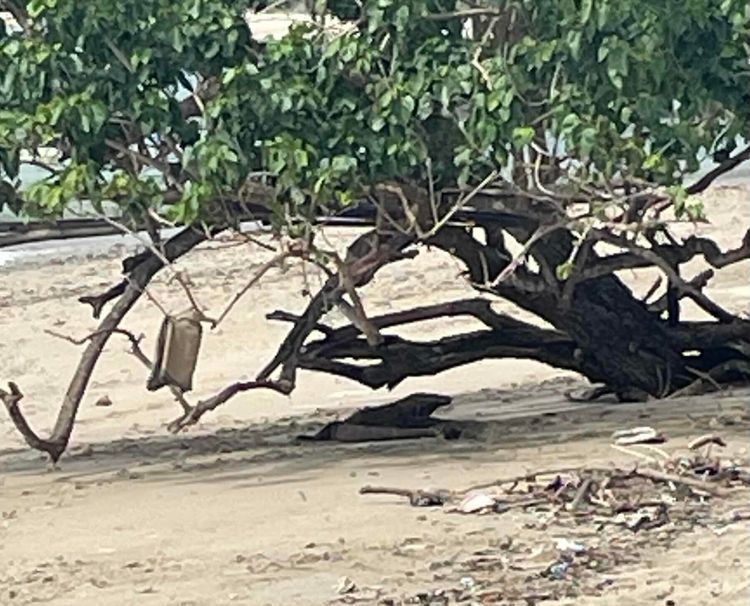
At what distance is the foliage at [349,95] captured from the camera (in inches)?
292

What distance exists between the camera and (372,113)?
7629 millimetres

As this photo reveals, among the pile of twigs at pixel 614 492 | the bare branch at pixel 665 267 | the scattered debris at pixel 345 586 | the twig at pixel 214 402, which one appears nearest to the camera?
the scattered debris at pixel 345 586

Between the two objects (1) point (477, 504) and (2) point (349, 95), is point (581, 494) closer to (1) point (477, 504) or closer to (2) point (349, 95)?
(1) point (477, 504)

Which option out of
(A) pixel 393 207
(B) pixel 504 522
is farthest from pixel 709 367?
(B) pixel 504 522

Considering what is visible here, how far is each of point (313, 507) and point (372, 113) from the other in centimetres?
160

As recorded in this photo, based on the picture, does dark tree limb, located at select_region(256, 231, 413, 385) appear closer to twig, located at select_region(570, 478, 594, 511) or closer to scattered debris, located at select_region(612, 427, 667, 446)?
scattered debris, located at select_region(612, 427, 667, 446)

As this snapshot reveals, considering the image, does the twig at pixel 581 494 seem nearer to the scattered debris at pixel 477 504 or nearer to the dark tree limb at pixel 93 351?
the scattered debris at pixel 477 504

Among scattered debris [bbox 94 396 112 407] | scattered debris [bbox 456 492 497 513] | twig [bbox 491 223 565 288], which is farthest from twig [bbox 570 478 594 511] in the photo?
scattered debris [bbox 94 396 112 407]

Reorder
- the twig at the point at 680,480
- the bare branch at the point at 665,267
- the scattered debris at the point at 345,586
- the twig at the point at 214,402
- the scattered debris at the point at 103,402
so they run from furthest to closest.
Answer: the scattered debris at the point at 103,402
the twig at the point at 214,402
the bare branch at the point at 665,267
the twig at the point at 680,480
the scattered debris at the point at 345,586

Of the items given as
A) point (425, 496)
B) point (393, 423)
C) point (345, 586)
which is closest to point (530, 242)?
point (393, 423)

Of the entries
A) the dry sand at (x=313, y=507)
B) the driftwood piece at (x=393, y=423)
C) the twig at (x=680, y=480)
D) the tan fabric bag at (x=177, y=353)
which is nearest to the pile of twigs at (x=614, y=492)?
the twig at (x=680, y=480)

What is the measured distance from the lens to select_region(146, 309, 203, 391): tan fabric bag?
8484 millimetres

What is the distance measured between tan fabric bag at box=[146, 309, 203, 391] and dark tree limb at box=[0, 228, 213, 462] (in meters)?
0.24

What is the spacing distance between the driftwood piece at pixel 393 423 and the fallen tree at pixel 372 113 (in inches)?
36.0
